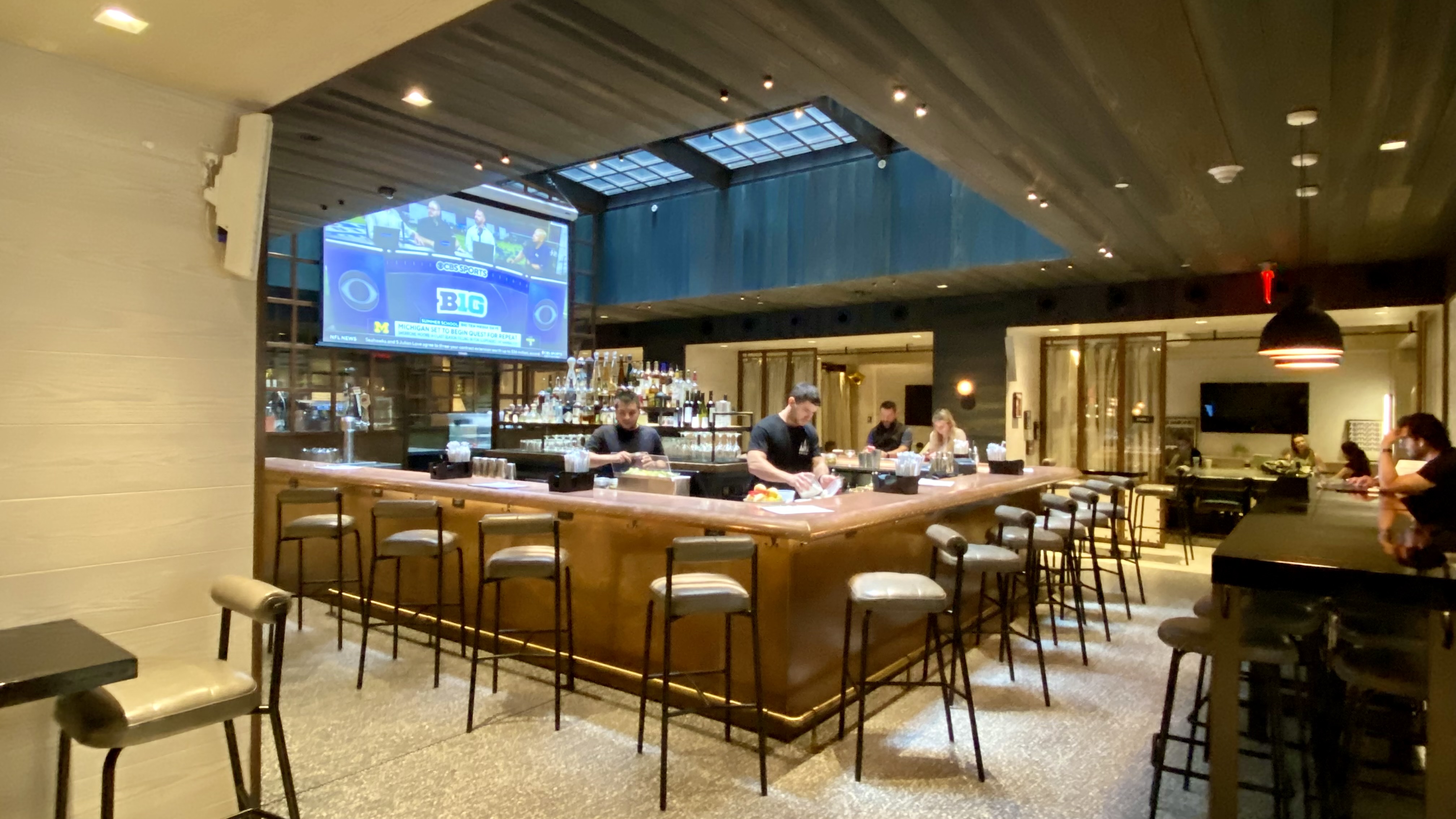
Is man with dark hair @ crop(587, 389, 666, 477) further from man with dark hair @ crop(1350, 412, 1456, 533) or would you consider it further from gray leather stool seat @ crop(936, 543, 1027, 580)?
man with dark hair @ crop(1350, 412, 1456, 533)

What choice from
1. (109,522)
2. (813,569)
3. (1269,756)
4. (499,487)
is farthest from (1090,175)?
(109,522)

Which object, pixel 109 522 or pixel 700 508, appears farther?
pixel 700 508

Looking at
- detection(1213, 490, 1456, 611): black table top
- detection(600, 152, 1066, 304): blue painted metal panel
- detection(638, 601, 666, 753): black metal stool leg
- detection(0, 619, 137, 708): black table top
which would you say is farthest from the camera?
detection(600, 152, 1066, 304): blue painted metal panel

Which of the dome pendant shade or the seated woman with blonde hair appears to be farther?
the seated woman with blonde hair

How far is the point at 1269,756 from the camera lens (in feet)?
8.87

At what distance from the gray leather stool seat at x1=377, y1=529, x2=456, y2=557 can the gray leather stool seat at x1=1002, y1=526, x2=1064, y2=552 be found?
303 cm

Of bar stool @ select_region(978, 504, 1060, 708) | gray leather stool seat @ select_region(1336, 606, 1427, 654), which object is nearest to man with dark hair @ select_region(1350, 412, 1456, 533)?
gray leather stool seat @ select_region(1336, 606, 1427, 654)

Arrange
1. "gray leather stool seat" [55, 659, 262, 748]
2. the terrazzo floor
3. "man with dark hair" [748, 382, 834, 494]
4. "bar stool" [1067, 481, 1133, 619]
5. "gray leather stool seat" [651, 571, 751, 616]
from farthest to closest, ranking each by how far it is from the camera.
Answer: "bar stool" [1067, 481, 1133, 619], "man with dark hair" [748, 382, 834, 494], "gray leather stool seat" [651, 571, 751, 616], the terrazzo floor, "gray leather stool seat" [55, 659, 262, 748]

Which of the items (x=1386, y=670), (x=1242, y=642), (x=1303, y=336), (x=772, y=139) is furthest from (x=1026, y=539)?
(x=772, y=139)

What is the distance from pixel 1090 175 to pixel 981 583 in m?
2.51

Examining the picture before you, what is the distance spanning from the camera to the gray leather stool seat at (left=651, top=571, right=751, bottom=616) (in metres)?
2.94

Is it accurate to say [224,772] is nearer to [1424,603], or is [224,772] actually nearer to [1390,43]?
[1424,603]

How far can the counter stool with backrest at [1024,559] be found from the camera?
3.90m

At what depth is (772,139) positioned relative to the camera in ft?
31.4
